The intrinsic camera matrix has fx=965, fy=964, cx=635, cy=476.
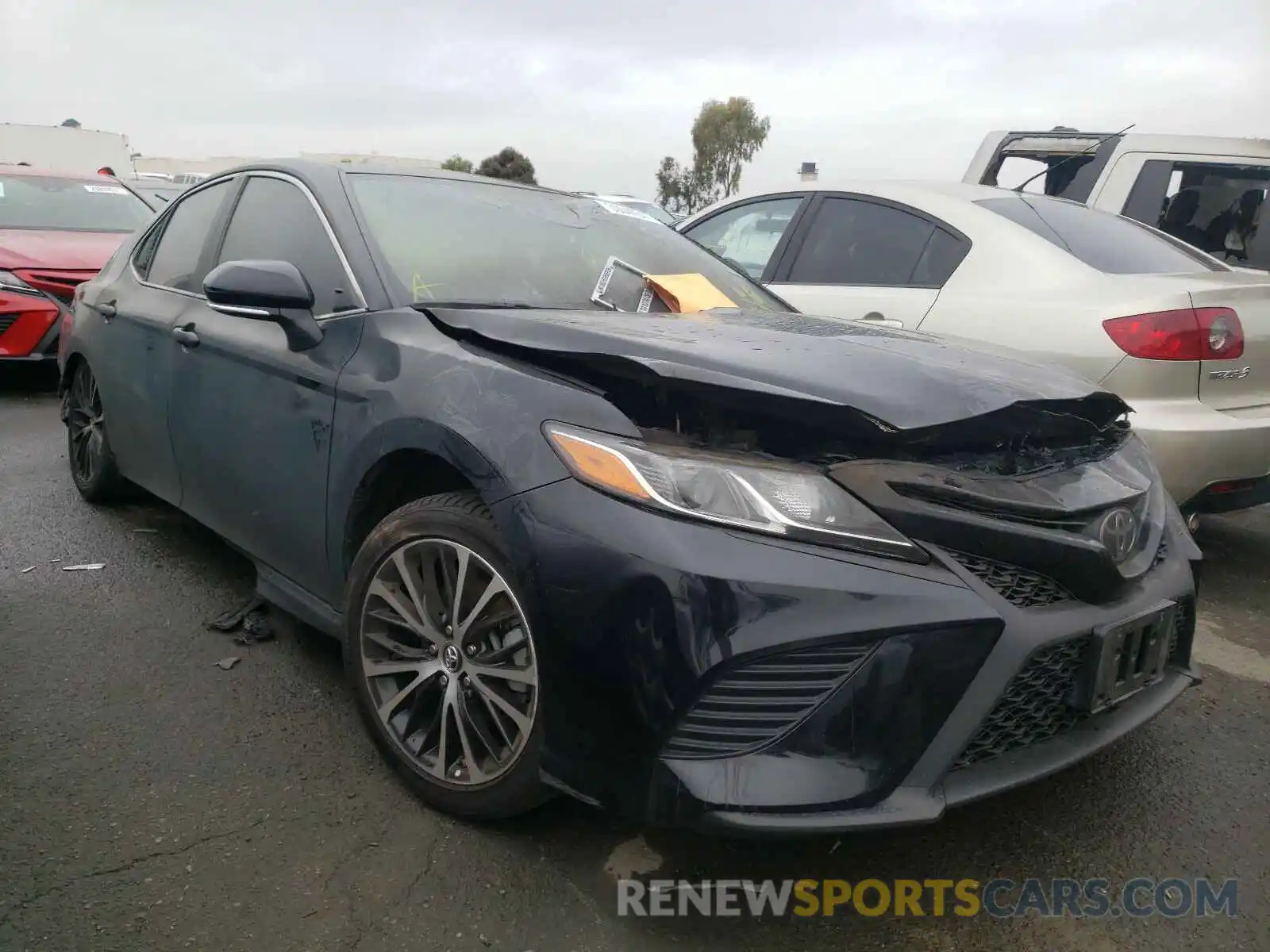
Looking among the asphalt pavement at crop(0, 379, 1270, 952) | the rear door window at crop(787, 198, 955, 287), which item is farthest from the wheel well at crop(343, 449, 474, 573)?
the rear door window at crop(787, 198, 955, 287)

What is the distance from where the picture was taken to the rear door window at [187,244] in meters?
3.42

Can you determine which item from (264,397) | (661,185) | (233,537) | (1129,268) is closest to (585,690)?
(264,397)

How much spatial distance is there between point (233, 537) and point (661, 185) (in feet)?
198

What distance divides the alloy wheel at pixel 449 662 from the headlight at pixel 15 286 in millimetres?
5946

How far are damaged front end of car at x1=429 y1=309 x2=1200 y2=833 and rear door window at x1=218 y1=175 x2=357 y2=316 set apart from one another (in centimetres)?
95

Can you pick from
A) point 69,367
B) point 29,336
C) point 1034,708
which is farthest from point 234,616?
point 29,336

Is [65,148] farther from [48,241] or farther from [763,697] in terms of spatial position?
[763,697]

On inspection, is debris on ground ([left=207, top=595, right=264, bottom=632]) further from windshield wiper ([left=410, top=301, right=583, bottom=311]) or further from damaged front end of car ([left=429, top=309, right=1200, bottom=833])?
damaged front end of car ([left=429, top=309, right=1200, bottom=833])

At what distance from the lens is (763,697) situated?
5.60 feet

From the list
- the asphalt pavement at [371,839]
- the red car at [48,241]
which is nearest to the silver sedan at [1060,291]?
the asphalt pavement at [371,839]

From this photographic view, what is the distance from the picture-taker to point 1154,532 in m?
2.12

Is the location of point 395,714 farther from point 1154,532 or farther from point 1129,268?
point 1129,268

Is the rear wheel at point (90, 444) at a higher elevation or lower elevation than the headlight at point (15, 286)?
lower

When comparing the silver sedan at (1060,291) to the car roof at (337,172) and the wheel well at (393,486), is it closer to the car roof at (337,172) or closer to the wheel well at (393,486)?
the car roof at (337,172)
